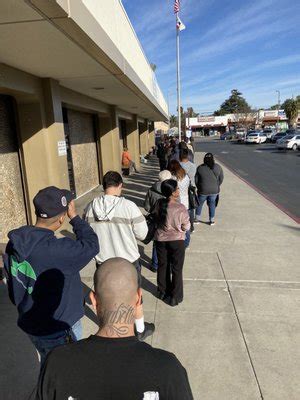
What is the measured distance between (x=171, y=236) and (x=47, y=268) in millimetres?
2307

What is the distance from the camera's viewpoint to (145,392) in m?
1.25

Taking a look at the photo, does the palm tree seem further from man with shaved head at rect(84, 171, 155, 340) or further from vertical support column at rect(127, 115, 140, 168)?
man with shaved head at rect(84, 171, 155, 340)

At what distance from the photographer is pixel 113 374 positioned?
125 centimetres

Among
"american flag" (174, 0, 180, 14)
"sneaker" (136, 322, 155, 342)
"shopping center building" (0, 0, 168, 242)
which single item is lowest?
"sneaker" (136, 322, 155, 342)

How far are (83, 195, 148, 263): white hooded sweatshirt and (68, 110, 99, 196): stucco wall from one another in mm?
8181

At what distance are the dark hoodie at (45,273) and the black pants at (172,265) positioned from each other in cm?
210

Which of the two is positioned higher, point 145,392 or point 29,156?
point 29,156

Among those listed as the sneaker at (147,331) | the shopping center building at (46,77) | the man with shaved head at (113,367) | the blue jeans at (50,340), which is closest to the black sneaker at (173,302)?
the sneaker at (147,331)

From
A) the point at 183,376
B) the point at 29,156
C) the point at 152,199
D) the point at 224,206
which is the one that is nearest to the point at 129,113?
the point at 224,206

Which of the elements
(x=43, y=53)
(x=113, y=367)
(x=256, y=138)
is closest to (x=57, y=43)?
(x=43, y=53)

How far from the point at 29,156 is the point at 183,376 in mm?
6368

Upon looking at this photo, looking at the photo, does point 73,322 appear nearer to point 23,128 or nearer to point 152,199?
point 152,199

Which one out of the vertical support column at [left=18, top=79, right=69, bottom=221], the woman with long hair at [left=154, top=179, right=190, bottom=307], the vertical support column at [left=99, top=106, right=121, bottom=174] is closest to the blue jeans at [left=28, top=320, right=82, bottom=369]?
the woman with long hair at [left=154, top=179, right=190, bottom=307]

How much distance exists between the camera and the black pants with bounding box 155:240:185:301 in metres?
4.31
